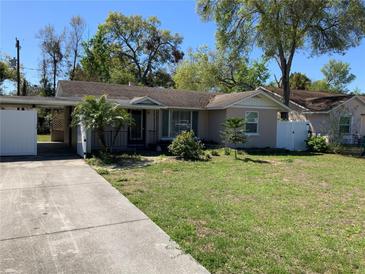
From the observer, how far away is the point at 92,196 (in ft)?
23.8

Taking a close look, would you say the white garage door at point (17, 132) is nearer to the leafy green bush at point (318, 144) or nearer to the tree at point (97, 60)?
the leafy green bush at point (318, 144)

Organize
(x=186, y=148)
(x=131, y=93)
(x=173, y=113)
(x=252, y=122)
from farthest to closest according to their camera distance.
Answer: (x=252, y=122)
(x=131, y=93)
(x=173, y=113)
(x=186, y=148)

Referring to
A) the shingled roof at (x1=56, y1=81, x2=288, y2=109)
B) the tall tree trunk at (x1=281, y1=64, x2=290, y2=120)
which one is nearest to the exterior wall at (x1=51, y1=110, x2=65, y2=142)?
the shingled roof at (x1=56, y1=81, x2=288, y2=109)

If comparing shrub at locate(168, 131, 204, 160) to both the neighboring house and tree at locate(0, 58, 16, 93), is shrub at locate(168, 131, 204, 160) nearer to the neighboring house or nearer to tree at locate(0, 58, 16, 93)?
the neighboring house

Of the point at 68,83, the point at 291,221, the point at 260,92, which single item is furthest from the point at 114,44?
the point at 291,221

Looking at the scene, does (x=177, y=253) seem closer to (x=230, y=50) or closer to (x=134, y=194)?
(x=134, y=194)

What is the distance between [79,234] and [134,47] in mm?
41583

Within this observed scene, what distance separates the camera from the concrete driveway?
401cm

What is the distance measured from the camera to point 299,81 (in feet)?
Answer: 174

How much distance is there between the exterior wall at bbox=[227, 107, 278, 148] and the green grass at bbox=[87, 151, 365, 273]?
795cm

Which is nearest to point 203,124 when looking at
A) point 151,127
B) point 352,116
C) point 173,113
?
point 173,113

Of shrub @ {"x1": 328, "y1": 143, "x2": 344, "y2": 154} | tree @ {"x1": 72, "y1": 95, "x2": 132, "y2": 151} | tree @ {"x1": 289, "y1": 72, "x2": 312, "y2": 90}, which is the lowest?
shrub @ {"x1": 328, "y1": 143, "x2": 344, "y2": 154}

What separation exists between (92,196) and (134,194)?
941mm

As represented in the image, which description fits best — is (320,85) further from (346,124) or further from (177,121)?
(177,121)
